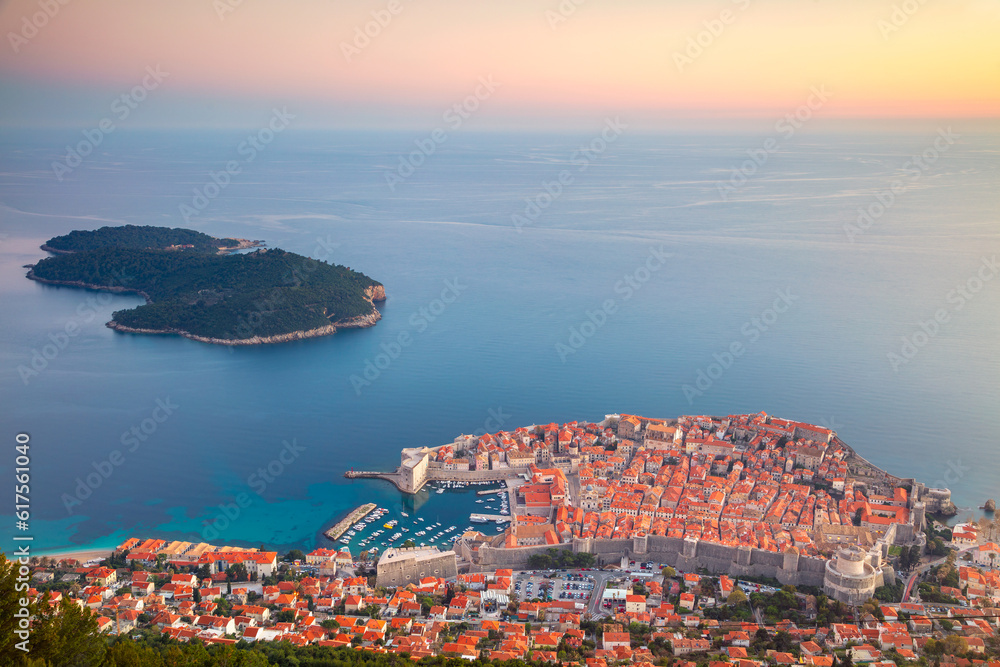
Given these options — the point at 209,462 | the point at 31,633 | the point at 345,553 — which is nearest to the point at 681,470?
the point at 345,553

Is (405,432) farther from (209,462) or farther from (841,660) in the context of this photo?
(841,660)

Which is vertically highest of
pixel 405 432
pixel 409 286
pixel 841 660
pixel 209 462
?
pixel 409 286

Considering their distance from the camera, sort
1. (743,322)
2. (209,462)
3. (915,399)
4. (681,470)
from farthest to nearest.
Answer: (743,322) → (915,399) → (209,462) → (681,470)

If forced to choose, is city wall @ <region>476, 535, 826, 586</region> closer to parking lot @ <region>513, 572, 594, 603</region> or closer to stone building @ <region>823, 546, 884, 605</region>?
stone building @ <region>823, 546, 884, 605</region>

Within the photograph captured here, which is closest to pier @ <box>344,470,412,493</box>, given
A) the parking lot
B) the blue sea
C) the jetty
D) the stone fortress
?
the stone fortress

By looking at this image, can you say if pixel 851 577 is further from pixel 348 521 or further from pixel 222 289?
pixel 222 289
